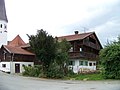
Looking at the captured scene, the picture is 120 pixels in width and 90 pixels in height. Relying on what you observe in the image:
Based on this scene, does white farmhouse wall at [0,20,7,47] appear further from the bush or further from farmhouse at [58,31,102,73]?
the bush

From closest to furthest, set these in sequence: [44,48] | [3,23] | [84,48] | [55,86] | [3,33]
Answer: [55,86] → [44,48] → [84,48] → [3,23] → [3,33]

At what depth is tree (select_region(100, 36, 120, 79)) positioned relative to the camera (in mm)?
35719

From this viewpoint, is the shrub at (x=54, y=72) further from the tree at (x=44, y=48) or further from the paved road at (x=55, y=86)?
the paved road at (x=55, y=86)

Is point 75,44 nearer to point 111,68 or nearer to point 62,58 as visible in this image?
point 62,58

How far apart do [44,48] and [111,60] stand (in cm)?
1088

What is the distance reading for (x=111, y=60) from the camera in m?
36.1

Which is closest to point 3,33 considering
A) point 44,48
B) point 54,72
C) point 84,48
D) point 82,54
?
point 84,48

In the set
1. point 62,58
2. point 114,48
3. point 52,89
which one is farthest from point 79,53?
point 52,89

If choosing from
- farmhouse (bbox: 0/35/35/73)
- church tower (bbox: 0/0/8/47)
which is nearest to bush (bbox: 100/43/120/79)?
farmhouse (bbox: 0/35/35/73)

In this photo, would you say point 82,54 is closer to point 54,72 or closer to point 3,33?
point 54,72

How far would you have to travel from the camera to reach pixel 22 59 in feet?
187

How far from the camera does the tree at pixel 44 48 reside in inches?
1625

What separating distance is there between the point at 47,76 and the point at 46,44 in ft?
16.3

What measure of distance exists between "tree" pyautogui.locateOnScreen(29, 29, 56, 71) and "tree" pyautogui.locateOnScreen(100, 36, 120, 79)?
8475 millimetres
